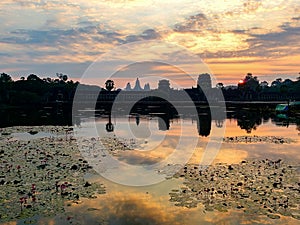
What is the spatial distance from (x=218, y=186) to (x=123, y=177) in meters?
5.01

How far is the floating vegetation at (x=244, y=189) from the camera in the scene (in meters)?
11.9

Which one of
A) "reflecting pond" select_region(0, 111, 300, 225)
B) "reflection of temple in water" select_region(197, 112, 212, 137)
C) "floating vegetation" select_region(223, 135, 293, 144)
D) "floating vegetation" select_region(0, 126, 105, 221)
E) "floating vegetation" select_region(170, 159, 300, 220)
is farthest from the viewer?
"reflection of temple in water" select_region(197, 112, 212, 137)

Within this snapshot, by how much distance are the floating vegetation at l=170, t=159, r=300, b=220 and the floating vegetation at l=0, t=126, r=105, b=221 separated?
4.34 metres

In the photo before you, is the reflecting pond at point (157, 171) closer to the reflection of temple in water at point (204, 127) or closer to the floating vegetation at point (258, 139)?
the floating vegetation at point (258, 139)

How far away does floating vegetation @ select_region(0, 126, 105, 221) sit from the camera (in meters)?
→ 11.8

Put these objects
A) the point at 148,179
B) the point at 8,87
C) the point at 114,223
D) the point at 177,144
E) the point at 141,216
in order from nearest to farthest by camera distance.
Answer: the point at 114,223
the point at 141,216
the point at 148,179
the point at 177,144
the point at 8,87

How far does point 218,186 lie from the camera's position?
1444cm

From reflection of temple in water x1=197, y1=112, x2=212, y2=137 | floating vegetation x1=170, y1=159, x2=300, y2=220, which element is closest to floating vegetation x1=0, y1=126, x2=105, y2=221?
floating vegetation x1=170, y1=159, x2=300, y2=220

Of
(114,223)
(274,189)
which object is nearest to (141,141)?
(274,189)

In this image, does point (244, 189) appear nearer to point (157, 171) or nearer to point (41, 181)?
point (157, 171)

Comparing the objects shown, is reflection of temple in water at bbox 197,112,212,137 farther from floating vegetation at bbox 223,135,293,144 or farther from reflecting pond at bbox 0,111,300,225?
floating vegetation at bbox 223,135,293,144

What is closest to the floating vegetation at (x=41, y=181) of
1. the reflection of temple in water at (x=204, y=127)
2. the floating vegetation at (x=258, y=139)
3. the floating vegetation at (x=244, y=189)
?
the floating vegetation at (x=244, y=189)

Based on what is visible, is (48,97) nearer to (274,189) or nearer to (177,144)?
(177,144)

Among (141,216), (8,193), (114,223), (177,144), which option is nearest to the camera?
(114,223)
